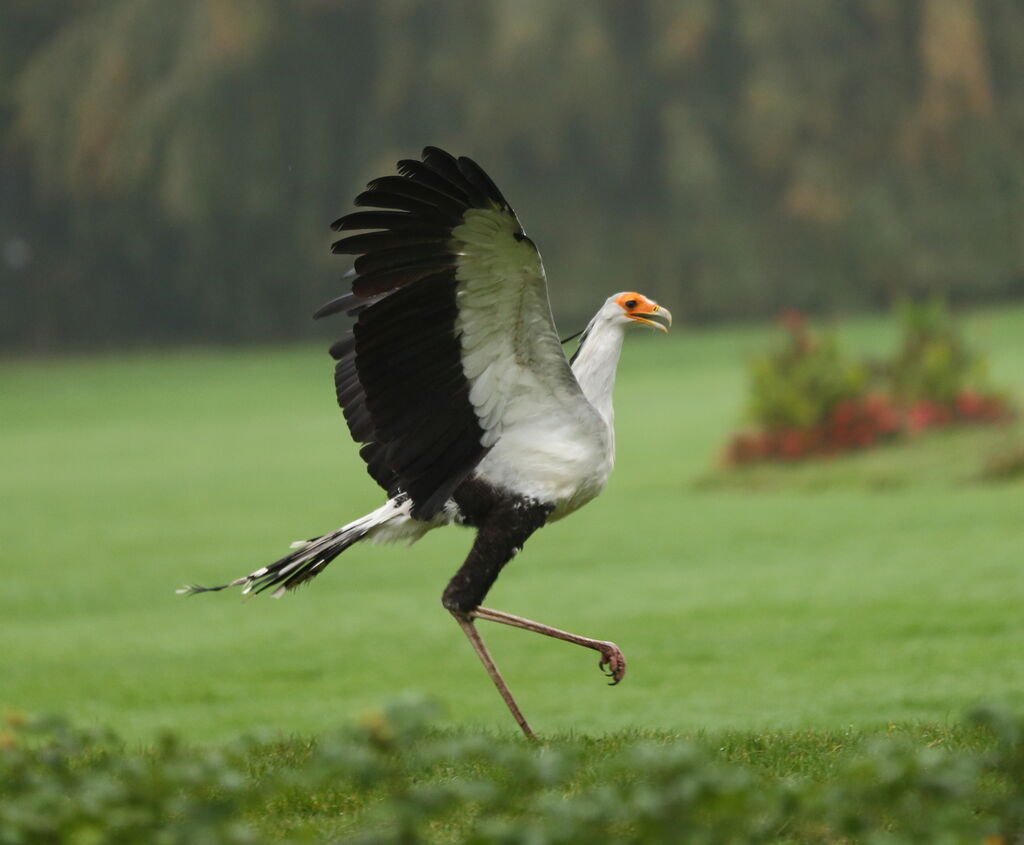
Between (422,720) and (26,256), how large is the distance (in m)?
23.6

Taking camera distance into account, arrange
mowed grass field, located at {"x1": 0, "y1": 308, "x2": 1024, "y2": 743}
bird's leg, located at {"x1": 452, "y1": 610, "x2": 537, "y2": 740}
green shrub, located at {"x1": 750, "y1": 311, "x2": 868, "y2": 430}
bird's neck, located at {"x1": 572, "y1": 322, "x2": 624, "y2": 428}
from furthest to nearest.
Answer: green shrub, located at {"x1": 750, "y1": 311, "x2": 868, "y2": 430}
mowed grass field, located at {"x1": 0, "y1": 308, "x2": 1024, "y2": 743}
bird's neck, located at {"x1": 572, "y1": 322, "x2": 624, "y2": 428}
bird's leg, located at {"x1": 452, "y1": 610, "x2": 537, "y2": 740}

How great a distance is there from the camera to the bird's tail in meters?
5.03

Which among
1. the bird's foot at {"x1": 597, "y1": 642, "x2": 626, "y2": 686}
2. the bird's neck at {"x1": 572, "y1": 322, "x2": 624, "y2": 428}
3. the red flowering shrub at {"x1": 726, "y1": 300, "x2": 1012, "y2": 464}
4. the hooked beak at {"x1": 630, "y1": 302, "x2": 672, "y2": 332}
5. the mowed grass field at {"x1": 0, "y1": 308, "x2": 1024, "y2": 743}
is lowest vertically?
the mowed grass field at {"x1": 0, "y1": 308, "x2": 1024, "y2": 743}

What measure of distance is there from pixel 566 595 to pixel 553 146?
15778mm

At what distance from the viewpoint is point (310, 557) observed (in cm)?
502

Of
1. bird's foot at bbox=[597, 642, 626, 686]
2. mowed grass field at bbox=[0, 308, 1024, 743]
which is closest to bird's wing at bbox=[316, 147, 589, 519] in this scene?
bird's foot at bbox=[597, 642, 626, 686]

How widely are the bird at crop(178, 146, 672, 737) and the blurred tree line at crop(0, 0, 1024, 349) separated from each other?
19.2m

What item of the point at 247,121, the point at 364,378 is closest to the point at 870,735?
the point at 364,378

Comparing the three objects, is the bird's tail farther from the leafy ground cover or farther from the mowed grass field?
the mowed grass field

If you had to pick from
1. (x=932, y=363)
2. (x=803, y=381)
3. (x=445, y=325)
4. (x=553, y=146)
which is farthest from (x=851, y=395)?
(x=553, y=146)

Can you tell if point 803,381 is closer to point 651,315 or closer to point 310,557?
point 651,315

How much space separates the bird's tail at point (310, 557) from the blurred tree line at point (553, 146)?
19.1 meters

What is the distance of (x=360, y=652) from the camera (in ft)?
27.5

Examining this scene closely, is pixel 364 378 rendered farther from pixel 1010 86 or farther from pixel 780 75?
pixel 1010 86
